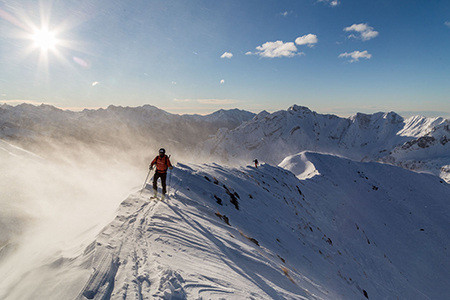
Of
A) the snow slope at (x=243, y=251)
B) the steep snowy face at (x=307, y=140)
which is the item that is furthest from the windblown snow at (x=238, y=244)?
the steep snowy face at (x=307, y=140)

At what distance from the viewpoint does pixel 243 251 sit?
7031 mm

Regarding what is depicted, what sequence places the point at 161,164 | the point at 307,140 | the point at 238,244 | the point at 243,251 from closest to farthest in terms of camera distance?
the point at 243,251 < the point at 238,244 < the point at 161,164 < the point at 307,140

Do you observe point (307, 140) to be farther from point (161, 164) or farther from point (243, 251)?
point (243, 251)

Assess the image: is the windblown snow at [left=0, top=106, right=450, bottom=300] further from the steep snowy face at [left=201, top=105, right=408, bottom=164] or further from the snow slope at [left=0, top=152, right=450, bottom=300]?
the steep snowy face at [left=201, top=105, right=408, bottom=164]

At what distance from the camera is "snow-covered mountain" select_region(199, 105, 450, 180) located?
14675cm

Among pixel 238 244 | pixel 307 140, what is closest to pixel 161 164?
pixel 238 244

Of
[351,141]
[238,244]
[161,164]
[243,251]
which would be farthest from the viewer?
[351,141]

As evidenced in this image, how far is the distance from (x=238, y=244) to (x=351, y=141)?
8479 inches

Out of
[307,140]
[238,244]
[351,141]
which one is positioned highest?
[238,244]

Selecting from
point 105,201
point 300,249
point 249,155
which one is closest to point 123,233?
point 105,201

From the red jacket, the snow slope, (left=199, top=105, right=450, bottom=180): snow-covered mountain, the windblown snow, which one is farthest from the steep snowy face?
the red jacket

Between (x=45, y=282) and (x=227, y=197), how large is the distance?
374 inches

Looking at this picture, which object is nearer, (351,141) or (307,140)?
(307,140)

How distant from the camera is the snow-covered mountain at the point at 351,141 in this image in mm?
146750
